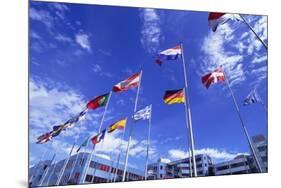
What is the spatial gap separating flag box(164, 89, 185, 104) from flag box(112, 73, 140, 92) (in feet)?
0.94

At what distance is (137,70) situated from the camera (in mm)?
3283

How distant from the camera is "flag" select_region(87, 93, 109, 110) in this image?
3146 mm

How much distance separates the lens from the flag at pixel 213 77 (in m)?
3.45

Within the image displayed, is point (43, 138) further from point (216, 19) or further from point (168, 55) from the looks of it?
point (216, 19)

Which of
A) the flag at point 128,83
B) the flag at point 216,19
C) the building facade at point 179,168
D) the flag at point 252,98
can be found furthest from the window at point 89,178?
the flag at point 216,19

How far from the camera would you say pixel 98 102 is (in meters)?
3.16

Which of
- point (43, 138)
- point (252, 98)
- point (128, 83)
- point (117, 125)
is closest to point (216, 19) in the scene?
point (252, 98)

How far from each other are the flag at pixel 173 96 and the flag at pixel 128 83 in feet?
0.94

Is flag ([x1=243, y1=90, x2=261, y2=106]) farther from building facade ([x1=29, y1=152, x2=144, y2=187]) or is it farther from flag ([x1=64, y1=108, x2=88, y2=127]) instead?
flag ([x1=64, y1=108, x2=88, y2=127])

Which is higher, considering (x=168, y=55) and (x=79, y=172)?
(x=168, y=55)

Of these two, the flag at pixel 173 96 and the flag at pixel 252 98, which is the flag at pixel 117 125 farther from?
the flag at pixel 252 98

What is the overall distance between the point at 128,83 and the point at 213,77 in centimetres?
80

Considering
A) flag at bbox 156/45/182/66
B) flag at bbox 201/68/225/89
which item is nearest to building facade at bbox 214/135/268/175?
flag at bbox 201/68/225/89

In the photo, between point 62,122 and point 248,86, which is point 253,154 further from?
point 62,122
